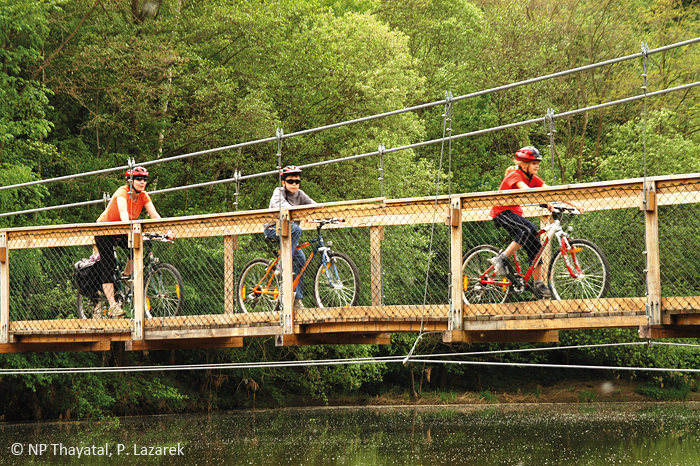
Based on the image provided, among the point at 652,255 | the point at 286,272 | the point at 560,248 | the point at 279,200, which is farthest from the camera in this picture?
the point at 279,200

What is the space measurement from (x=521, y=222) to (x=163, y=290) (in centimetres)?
317

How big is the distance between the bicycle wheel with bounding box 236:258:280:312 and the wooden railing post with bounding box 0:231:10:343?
2.21 meters

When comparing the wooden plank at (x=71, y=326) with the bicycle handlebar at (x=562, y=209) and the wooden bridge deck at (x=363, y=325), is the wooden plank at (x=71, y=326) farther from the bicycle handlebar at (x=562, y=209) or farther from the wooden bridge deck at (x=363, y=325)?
the bicycle handlebar at (x=562, y=209)

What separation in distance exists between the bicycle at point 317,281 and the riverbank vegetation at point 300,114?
395 inches

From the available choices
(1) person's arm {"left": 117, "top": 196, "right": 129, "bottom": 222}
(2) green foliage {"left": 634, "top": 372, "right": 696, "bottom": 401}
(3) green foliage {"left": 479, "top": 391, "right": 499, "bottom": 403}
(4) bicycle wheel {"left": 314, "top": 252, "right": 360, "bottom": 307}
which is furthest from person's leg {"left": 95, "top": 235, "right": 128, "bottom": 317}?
(2) green foliage {"left": 634, "top": 372, "right": 696, "bottom": 401}

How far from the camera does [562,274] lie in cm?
684

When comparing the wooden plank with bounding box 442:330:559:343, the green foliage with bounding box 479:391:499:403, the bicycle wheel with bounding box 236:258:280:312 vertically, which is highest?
the bicycle wheel with bounding box 236:258:280:312

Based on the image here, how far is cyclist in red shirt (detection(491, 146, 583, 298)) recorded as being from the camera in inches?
262

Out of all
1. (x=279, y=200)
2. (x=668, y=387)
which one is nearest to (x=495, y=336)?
(x=279, y=200)

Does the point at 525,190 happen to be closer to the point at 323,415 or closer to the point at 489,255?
the point at 489,255

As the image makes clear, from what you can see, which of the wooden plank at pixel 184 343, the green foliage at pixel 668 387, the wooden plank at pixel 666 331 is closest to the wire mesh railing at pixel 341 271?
the wooden plank at pixel 666 331

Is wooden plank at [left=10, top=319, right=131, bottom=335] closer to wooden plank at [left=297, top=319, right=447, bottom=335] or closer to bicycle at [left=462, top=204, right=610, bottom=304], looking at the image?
wooden plank at [left=297, top=319, right=447, bottom=335]

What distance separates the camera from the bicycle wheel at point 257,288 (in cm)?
786

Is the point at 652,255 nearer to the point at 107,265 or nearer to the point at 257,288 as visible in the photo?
the point at 257,288
